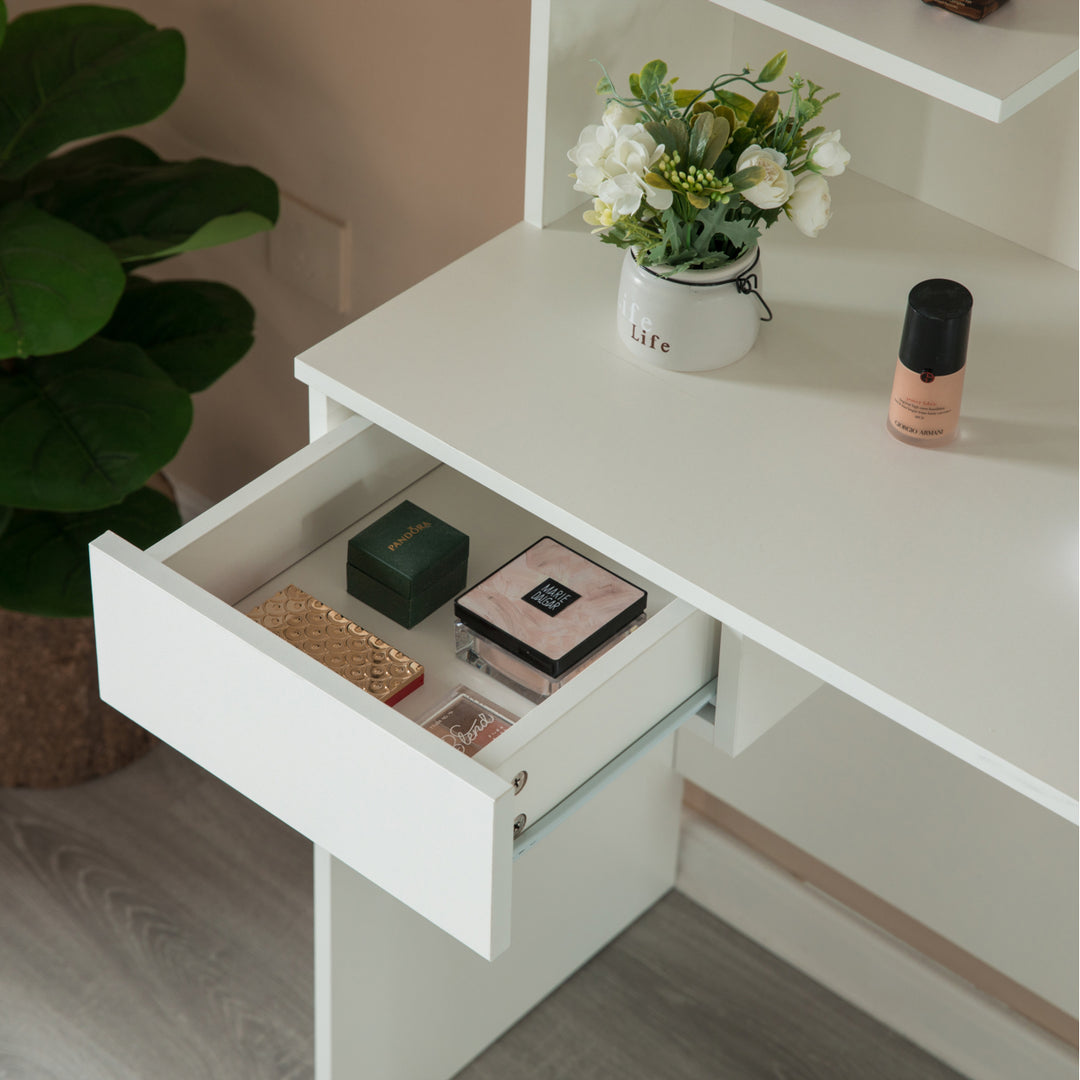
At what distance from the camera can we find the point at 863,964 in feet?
6.14

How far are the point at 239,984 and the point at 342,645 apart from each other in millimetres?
836

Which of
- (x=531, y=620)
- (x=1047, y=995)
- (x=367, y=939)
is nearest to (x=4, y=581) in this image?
(x=367, y=939)

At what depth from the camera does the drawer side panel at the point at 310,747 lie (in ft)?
3.29

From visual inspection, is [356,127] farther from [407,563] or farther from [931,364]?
[931,364]

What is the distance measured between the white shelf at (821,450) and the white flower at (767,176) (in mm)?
150

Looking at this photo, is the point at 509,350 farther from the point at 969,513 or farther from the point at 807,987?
the point at 807,987

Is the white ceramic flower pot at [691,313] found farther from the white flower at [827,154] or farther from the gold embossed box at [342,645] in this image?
the gold embossed box at [342,645]

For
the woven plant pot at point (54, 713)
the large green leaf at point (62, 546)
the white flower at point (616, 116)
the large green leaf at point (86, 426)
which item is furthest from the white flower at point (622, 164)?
the woven plant pot at point (54, 713)

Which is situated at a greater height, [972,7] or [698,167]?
[972,7]

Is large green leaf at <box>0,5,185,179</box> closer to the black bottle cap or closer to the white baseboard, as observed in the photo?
the black bottle cap

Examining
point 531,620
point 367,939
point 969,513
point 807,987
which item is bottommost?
point 807,987

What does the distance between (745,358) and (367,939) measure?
663 mm

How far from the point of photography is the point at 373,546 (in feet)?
3.95

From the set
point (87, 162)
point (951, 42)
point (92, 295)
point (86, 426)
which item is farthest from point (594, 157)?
point (87, 162)
